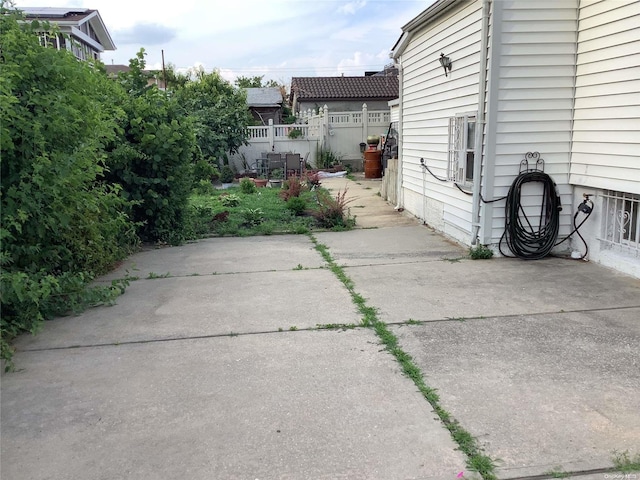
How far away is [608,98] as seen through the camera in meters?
5.87

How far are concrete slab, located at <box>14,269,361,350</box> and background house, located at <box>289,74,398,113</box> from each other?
75.0 ft

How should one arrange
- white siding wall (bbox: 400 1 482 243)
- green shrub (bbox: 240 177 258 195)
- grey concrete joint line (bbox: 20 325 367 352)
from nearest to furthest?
grey concrete joint line (bbox: 20 325 367 352) → white siding wall (bbox: 400 1 482 243) → green shrub (bbox: 240 177 258 195)

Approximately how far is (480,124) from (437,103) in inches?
86.2

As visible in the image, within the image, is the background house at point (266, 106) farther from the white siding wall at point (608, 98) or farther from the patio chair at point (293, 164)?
the white siding wall at point (608, 98)

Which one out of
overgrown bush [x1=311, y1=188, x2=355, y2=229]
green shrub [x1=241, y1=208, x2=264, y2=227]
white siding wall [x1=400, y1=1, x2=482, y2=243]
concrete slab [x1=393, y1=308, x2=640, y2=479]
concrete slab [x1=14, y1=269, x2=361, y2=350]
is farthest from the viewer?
green shrub [x1=241, y1=208, x2=264, y2=227]

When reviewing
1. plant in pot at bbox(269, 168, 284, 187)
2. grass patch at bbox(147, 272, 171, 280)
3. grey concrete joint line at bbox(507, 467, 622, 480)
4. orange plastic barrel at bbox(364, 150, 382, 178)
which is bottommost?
grey concrete joint line at bbox(507, 467, 622, 480)

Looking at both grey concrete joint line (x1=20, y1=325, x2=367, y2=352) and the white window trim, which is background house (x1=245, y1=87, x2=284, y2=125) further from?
grey concrete joint line (x1=20, y1=325, x2=367, y2=352)

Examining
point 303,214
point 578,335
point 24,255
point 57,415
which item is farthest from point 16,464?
point 303,214

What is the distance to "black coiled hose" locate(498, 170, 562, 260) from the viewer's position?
6617 mm

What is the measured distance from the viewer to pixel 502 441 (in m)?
2.74

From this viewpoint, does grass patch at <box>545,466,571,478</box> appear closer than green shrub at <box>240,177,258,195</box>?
Yes

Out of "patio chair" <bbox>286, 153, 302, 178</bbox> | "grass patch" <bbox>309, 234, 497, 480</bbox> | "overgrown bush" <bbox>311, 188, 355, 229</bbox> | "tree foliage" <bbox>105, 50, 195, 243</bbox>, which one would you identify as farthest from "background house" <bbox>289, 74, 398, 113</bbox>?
"grass patch" <bbox>309, 234, 497, 480</bbox>

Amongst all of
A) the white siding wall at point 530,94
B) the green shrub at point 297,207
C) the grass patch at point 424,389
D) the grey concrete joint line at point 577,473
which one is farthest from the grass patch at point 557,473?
the green shrub at point 297,207

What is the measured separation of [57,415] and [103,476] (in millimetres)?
788
